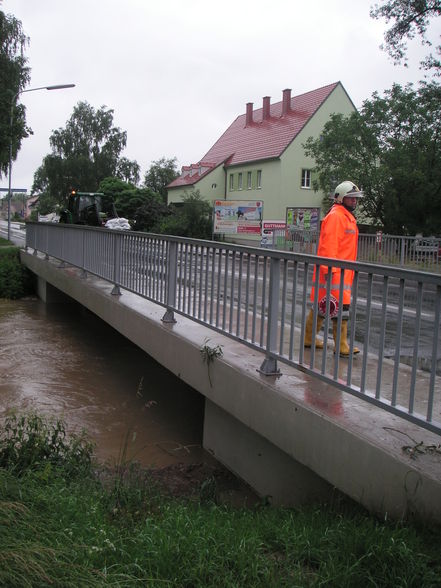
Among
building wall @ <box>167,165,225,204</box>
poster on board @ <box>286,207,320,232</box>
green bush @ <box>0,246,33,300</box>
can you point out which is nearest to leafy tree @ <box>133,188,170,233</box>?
building wall @ <box>167,165,225,204</box>

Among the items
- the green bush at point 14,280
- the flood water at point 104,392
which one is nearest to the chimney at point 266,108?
the green bush at point 14,280

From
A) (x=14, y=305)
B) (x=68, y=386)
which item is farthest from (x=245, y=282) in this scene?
(x=14, y=305)

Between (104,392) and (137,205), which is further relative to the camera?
(137,205)

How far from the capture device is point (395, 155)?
2656 centimetres

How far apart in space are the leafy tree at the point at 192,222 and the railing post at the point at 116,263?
1107 inches

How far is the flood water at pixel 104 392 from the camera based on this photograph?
21.4 feet

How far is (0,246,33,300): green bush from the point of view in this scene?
18.1 m

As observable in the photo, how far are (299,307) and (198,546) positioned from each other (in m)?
2.04

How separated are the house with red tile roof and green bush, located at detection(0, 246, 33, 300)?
2523cm

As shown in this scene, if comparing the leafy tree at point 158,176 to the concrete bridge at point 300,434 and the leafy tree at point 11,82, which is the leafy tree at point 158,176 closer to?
the leafy tree at point 11,82

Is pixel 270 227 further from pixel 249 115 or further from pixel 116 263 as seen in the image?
pixel 249 115

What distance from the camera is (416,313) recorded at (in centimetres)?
318

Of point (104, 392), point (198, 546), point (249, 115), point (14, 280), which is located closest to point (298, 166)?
point (249, 115)

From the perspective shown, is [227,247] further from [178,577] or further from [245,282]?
[178,577]
